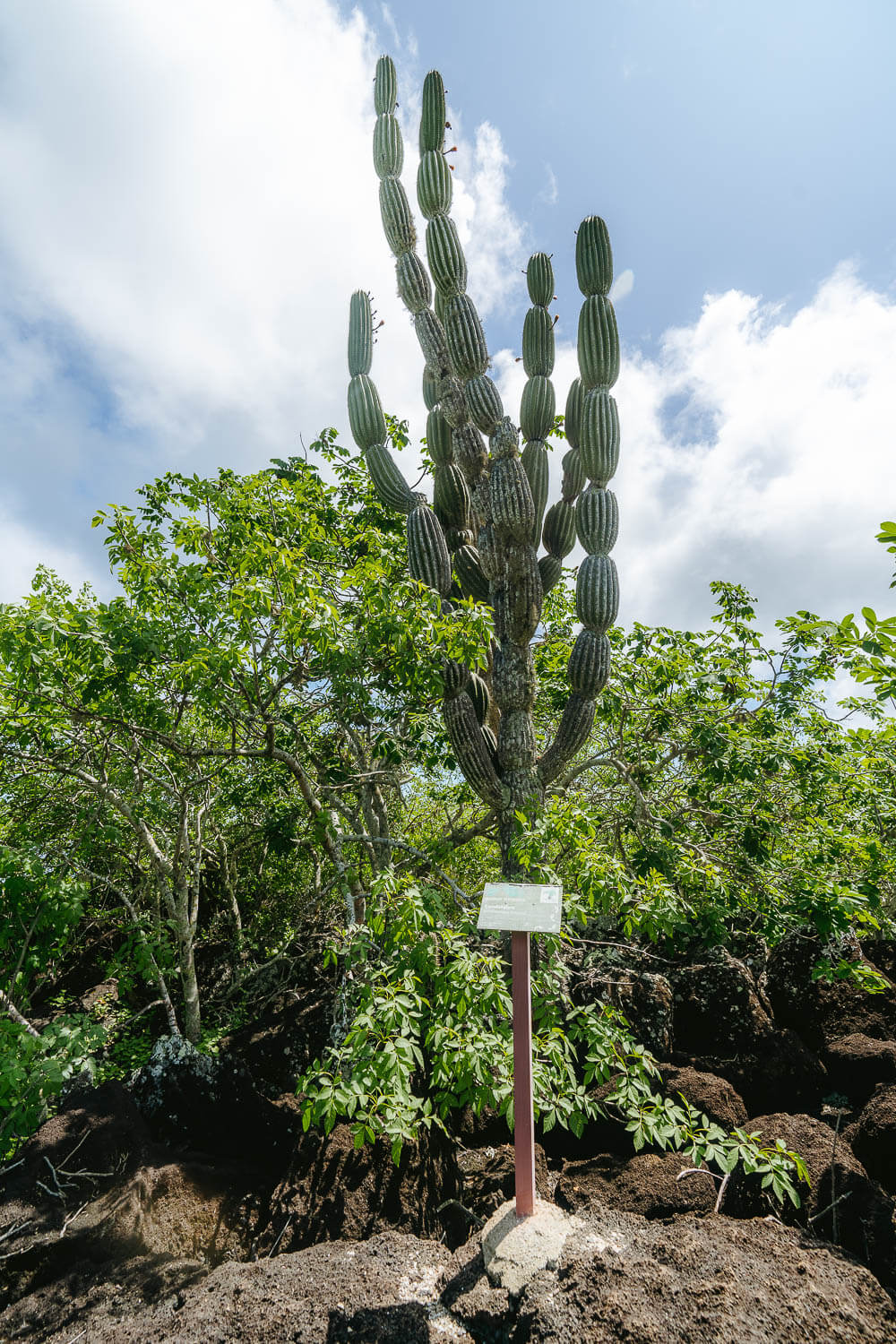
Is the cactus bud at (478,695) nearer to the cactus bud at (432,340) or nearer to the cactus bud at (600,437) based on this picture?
the cactus bud at (600,437)

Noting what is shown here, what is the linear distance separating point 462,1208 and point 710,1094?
158cm

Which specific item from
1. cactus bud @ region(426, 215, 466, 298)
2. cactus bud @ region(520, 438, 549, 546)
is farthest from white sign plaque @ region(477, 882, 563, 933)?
cactus bud @ region(426, 215, 466, 298)

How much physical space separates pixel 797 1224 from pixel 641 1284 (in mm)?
1239

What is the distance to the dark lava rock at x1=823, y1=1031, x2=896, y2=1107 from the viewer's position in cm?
420

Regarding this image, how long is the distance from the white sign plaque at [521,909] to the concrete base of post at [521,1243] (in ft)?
3.97

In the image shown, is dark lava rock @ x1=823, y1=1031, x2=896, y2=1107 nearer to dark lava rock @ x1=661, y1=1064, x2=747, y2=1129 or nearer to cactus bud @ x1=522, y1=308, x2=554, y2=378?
dark lava rock @ x1=661, y1=1064, x2=747, y2=1129

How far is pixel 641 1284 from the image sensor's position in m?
2.33

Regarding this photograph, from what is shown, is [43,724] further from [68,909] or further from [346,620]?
[346,620]

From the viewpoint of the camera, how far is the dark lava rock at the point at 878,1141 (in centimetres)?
334

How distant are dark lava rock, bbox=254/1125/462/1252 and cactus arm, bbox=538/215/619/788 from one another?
9.40 feet

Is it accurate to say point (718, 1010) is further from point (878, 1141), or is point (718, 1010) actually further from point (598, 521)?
point (598, 521)

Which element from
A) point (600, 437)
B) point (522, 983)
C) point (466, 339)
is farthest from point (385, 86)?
point (522, 983)

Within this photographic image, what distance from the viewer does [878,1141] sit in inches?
133

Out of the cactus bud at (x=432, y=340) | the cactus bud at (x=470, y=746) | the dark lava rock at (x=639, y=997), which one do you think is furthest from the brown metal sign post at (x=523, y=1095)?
the cactus bud at (x=432, y=340)
